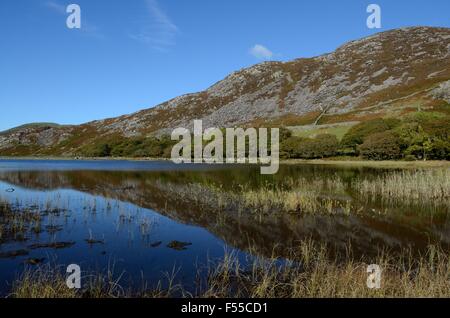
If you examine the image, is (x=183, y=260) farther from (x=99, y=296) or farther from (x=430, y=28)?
(x=430, y=28)

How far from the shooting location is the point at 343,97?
14225 cm

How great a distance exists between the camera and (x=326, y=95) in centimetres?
14988

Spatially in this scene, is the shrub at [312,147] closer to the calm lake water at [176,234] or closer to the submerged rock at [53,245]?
the calm lake water at [176,234]

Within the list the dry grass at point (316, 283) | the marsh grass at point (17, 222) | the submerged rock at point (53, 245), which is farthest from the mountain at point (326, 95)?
the submerged rock at point (53, 245)

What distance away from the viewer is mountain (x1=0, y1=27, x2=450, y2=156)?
4638 inches

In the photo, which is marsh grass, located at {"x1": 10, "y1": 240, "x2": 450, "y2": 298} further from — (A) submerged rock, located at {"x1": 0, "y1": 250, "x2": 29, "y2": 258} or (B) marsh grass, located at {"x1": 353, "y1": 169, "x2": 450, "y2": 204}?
(B) marsh grass, located at {"x1": 353, "y1": 169, "x2": 450, "y2": 204}

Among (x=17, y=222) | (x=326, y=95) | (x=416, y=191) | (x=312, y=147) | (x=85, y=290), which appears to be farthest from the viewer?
(x=326, y=95)

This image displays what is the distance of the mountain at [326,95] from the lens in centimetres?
11781

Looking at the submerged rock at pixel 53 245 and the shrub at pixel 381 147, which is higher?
the shrub at pixel 381 147

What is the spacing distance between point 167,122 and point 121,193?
481 feet

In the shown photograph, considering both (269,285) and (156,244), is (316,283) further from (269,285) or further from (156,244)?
(156,244)

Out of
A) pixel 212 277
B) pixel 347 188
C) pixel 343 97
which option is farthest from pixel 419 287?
pixel 343 97

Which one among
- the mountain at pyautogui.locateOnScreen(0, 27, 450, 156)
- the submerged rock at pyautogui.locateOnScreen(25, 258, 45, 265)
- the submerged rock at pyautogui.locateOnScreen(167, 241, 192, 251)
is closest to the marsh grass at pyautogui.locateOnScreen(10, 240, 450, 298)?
the submerged rock at pyautogui.locateOnScreen(25, 258, 45, 265)

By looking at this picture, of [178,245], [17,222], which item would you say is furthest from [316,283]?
[17,222]
